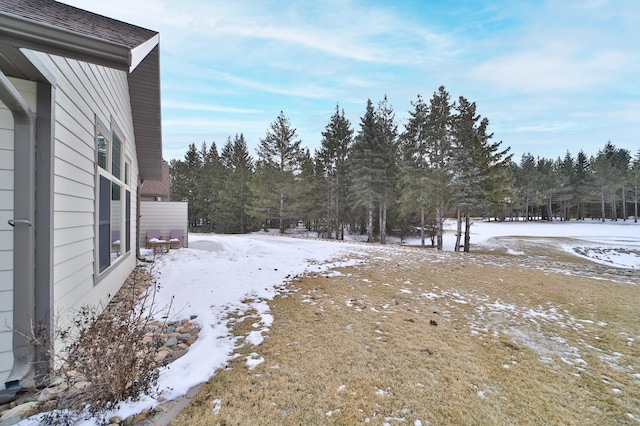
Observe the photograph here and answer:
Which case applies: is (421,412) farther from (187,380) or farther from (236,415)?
→ (187,380)

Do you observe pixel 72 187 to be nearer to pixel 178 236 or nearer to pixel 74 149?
pixel 74 149

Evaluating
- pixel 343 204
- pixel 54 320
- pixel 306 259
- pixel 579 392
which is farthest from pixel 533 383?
pixel 343 204

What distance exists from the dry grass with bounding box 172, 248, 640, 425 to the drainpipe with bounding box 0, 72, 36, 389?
53.5 inches

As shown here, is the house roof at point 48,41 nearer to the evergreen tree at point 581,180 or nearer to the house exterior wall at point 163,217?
the house exterior wall at point 163,217

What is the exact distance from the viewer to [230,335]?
11.5 feet

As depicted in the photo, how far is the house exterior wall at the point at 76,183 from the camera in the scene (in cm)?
248

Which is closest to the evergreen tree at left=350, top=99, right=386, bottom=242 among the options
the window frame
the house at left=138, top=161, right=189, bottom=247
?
the house at left=138, top=161, right=189, bottom=247

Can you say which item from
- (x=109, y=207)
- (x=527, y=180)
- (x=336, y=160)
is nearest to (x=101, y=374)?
(x=109, y=207)

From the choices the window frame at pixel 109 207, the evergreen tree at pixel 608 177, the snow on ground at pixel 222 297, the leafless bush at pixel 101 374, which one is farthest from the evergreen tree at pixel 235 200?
the evergreen tree at pixel 608 177

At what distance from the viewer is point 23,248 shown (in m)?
2.14

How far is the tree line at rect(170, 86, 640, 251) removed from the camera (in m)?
15.6

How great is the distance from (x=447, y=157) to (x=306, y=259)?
11.7 metres

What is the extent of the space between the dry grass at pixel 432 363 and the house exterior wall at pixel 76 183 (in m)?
1.78

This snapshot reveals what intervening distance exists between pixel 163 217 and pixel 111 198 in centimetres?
708
